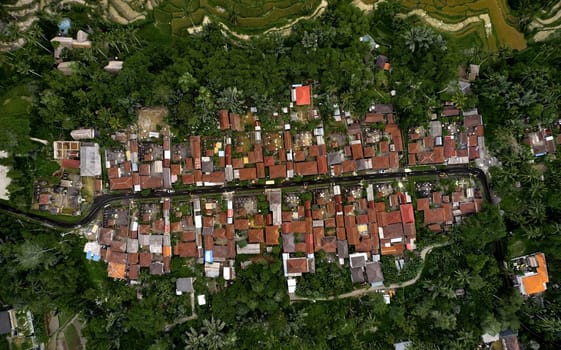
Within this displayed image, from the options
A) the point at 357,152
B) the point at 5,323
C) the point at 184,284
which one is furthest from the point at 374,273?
the point at 5,323

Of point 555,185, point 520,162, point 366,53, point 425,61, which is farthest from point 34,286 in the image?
point 555,185

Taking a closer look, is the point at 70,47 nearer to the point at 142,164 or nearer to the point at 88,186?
the point at 142,164

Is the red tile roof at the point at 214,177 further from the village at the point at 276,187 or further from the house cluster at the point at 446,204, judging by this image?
the house cluster at the point at 446,204

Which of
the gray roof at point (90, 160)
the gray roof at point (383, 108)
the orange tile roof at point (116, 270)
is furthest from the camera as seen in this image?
the gray roof at point (383, 108)

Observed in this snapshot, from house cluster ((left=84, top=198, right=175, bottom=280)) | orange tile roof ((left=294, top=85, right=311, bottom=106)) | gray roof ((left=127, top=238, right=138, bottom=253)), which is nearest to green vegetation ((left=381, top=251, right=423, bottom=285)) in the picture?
orange tile roof ((left=294, top=85, right=311, bottom=106))

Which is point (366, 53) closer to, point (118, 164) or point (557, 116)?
point (557, 116)

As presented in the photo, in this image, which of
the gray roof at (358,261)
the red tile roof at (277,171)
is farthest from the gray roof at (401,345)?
the red tile roof at (277,171)
